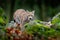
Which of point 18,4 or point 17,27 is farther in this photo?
point 18,4

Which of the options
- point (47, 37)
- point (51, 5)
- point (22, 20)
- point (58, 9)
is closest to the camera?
point (47, 37)

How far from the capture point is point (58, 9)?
21.2 feet

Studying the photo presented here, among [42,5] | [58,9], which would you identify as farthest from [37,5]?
[58,9]

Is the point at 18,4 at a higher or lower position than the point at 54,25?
higher

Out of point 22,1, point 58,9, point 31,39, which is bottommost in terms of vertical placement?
point 31,39

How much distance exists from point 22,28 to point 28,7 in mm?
5339

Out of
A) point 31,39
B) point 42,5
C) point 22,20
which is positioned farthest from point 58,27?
point 42,5

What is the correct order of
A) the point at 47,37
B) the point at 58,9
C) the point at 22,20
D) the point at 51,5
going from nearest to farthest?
the point at 47,37
the point at 22,20
the point at 58,9
the point at 51,5

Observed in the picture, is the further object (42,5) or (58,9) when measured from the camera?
(42,5)

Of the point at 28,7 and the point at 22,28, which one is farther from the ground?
the point at 28,7

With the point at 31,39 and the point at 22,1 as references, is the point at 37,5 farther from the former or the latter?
the point at 31,39

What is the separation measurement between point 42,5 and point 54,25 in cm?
559

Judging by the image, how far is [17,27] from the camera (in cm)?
136

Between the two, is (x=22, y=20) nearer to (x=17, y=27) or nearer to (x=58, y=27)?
(x=17, y=27)
